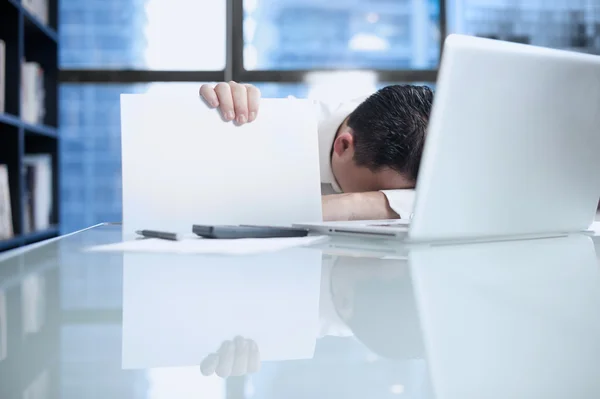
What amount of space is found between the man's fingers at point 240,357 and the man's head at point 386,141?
1085 millimetres

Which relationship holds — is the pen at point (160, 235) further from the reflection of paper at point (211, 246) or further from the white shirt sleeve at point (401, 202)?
the white shirt sleeve at point (401, 202)

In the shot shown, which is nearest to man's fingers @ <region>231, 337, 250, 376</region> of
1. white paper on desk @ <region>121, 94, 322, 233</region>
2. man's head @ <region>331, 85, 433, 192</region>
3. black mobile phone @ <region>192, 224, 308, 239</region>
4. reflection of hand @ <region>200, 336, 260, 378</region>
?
reflection of hand @ <region>200, 336, 260, 378</region>

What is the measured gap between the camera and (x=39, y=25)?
8.76ft

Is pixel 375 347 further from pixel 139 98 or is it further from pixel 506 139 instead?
pixel 139 98

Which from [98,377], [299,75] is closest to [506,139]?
[98,377]

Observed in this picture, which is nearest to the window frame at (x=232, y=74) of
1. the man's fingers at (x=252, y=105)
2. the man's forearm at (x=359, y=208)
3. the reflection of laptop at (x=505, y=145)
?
the man's forearm at (x=359, y=208)

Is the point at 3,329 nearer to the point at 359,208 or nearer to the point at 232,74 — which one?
the point at 359,208

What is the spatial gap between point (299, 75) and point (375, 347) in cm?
290

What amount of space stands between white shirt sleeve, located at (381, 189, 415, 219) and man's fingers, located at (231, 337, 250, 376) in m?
0.92

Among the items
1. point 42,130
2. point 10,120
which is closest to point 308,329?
point 10,120

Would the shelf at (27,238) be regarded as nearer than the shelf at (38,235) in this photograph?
Yes

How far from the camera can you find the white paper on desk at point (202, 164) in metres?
0.94

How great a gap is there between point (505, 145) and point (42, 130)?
240cm

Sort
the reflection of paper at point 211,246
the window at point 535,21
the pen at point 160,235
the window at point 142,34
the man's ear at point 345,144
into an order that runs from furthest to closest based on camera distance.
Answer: the window at point 535,21 → the window at point 142,34 → the man's ear at point 345,144 → the pen at point 160,235 → the reflection of paper at point 211,246
